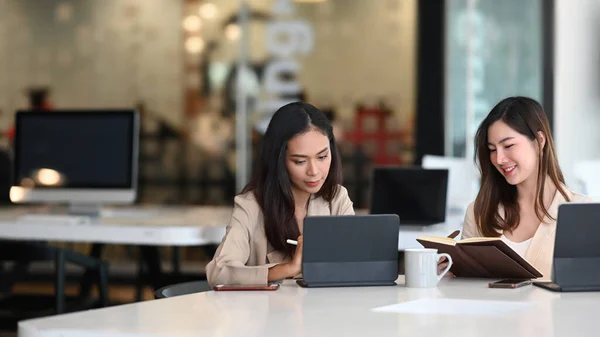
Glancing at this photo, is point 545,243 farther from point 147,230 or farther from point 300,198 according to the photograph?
point 147,230

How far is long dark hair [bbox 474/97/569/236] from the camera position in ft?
9.97

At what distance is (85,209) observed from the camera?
17.8 feet

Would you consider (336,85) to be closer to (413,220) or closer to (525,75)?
(525,75)

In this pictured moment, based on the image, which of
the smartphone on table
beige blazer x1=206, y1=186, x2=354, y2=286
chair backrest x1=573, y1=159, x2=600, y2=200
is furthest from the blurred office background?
the smartphone on table

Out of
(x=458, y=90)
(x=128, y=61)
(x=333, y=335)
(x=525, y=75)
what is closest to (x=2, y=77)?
(x=128, y=61)

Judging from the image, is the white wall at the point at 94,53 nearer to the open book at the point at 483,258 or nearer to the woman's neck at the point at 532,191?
the woman's neck at the point at 532,191

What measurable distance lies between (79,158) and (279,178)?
2670 millimetres

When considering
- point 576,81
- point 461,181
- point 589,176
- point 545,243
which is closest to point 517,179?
point 545,243

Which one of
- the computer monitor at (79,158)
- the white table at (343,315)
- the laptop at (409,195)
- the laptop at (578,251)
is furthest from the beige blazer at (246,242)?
the computer monitor at (79,158)

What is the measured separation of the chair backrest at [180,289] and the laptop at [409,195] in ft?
4.99

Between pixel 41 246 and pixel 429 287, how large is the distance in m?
2.47

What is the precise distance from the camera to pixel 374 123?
8531 mm

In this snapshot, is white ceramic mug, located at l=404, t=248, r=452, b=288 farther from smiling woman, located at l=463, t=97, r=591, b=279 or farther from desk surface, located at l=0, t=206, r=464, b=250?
desk surface, located at l=0, t=206, r=464, b=250

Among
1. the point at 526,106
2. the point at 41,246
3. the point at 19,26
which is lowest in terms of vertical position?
the point at 41,246
